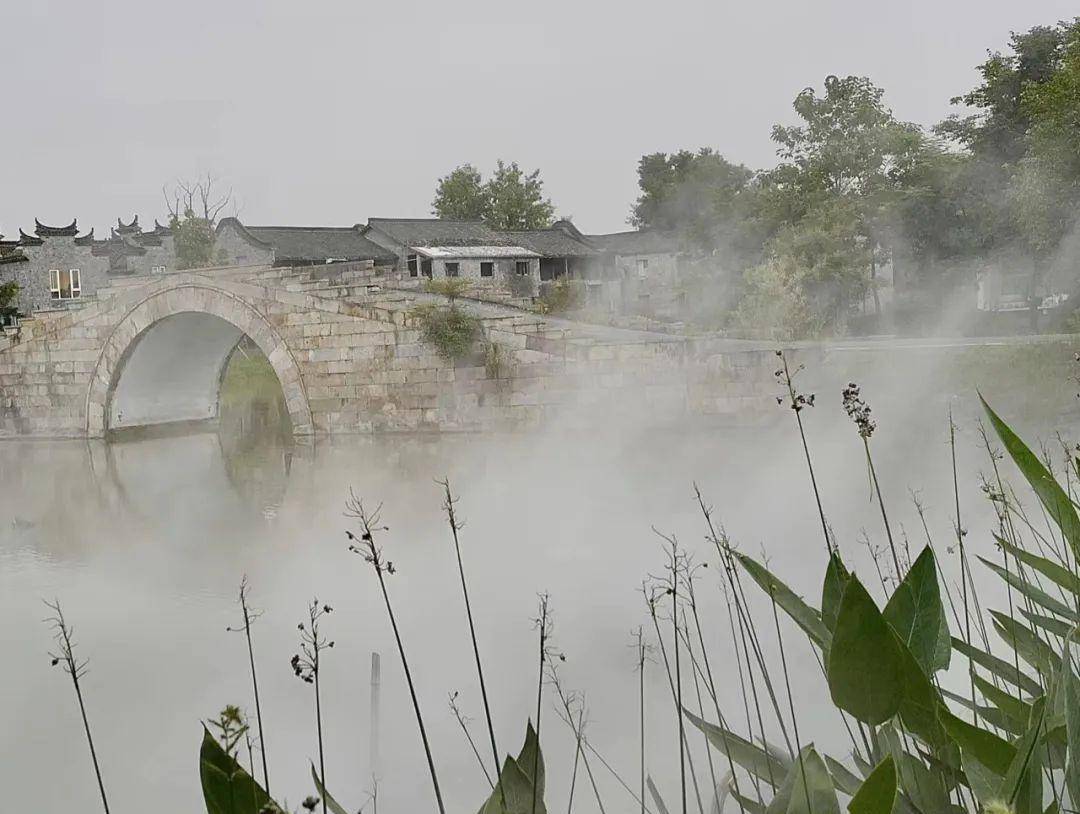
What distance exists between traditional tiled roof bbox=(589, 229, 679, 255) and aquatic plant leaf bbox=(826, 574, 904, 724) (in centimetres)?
2586

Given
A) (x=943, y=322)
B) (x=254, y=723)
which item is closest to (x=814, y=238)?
(x=943, y=322)

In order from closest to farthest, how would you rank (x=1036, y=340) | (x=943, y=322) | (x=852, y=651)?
(x=852, y=651), (x=1036, y=340), (x=943, y=322)

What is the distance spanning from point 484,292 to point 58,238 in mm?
12997

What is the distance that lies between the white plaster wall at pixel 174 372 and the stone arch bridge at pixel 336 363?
0.02m

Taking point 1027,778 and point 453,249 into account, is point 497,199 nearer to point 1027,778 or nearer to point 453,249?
point 453,249

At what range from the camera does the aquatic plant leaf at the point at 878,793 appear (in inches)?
35.3

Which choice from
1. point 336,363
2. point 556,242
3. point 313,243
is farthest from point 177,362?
point 556,242

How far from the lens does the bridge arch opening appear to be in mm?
15398

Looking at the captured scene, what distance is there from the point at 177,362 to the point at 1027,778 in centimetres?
1837

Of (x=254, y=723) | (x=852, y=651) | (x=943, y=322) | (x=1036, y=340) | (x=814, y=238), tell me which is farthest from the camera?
(x=814, y=238)

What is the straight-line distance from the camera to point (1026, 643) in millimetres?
1634

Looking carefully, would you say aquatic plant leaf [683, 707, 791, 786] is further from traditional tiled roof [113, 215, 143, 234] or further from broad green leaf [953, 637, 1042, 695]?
traditional tiled roof [113, 215, 143, 234]

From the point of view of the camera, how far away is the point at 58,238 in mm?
25312

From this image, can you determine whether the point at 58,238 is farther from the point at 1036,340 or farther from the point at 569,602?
the point at 569,602
